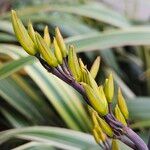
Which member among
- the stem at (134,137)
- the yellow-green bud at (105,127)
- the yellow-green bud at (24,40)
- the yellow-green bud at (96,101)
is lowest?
the stem at (134,137)

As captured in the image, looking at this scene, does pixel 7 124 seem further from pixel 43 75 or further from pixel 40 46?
pixel 40 46

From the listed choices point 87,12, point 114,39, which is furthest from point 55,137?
point 87,12

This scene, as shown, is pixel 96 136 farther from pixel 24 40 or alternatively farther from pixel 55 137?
pixel 55 137

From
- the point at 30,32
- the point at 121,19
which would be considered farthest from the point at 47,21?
the point at 30,32

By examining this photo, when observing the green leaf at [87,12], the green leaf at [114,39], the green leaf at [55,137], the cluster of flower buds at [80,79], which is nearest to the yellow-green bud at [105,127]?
the cluster of flower buds at [80,79]

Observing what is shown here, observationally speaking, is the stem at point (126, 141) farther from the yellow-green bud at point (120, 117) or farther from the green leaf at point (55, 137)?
the green leaf at point (55, 137)

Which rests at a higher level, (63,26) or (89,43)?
(63,26)

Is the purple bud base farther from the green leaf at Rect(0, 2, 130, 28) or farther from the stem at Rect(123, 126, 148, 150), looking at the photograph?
the green leaf at Rect(0, 2, 130, 28)

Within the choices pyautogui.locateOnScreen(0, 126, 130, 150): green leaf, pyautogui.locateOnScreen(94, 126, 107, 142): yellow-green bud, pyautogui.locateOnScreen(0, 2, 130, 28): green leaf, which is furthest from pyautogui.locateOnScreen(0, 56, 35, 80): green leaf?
pyautogui.locateOnScreen(0, 2, 130, 28): green leaf
